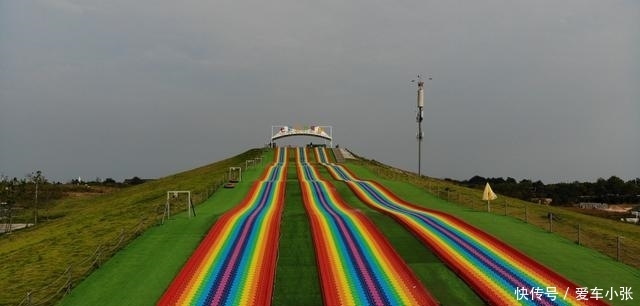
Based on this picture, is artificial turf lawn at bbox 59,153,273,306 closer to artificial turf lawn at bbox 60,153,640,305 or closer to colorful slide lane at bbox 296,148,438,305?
artificial turf lawn at bbox 60,153,640,305

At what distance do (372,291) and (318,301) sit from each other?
217 cm

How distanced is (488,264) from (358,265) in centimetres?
546

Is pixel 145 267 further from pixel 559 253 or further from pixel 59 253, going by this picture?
pixel 559 253

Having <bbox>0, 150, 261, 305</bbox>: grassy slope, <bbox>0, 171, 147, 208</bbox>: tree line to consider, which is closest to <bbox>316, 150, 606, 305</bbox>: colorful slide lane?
<bbox>0, 150, 261, 305</bbox>: grassy slope

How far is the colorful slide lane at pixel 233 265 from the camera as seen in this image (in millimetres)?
19062

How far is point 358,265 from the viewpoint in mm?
22984

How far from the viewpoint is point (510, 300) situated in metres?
18.3

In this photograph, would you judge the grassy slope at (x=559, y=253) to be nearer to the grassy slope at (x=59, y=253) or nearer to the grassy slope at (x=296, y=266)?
the grassy slope at (x=296, y=266)

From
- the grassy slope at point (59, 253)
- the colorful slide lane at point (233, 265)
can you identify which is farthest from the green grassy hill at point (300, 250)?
the colorful slide lane at point (233, 265)

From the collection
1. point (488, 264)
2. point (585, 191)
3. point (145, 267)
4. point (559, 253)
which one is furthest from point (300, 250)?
point (585, 191)

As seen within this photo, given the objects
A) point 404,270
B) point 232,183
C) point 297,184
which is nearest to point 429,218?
point 404,270

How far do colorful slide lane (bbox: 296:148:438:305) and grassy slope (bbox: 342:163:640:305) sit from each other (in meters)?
6.23

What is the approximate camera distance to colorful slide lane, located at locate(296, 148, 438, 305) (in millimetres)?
18859

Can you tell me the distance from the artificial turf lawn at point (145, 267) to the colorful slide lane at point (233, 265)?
23.5 inches
